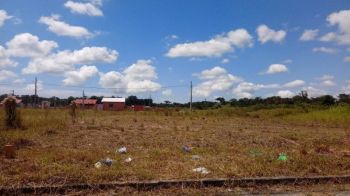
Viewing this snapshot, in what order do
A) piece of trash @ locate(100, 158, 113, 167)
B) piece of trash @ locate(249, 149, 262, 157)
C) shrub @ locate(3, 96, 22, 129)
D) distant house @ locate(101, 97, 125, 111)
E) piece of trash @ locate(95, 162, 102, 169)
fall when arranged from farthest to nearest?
distant house @ locate(101, 97, 125, 111) → shrub @ locate(3, 96, 22, 129) → piece of trash @ locate(249, 149, 262, 157) → piece of trash @ locate(100, 158, 113, 167) → piece of trash @ locate(95, 162, 102, 169)

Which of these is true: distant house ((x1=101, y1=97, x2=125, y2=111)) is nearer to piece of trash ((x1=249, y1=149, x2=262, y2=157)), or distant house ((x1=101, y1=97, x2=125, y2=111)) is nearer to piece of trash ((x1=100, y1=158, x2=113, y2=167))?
piece of trash ((x1=249, y1=149, x2=262, y2=157))

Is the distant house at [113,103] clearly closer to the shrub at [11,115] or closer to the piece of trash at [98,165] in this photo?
the shrub at [11,115]

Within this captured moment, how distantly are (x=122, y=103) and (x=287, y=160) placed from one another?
64.7m

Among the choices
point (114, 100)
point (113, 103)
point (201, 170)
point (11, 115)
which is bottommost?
point (201, 170)

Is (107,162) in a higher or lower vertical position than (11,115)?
lower

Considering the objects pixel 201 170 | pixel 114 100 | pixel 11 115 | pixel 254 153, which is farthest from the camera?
pixel 114 100

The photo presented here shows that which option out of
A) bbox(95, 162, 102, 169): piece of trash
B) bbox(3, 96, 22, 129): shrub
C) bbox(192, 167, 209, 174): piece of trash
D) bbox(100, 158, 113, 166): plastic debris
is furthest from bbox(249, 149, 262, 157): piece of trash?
bbox(3, 96, 22, 129): shrub

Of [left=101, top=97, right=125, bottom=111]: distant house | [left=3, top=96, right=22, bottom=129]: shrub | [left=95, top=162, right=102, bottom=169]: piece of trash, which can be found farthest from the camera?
[left=101, top=97, right=125, bottom=111]: distant house

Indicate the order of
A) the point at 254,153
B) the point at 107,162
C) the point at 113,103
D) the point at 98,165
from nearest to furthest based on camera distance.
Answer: the point at 98,165 < the point at 107,162 < the point at 254,153 < the point at 113,103

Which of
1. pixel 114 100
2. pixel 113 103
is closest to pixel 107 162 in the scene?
pixel 113 103

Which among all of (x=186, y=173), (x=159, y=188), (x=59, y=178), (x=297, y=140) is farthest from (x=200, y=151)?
(x=297, y=140)

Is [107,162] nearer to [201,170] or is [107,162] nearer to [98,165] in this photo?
[98,165]

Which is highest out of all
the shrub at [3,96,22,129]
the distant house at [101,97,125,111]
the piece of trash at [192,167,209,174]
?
the distant house at [101,97,125,111]

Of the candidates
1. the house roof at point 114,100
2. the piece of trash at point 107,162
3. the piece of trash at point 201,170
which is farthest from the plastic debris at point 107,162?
the house roof at point 114,100
